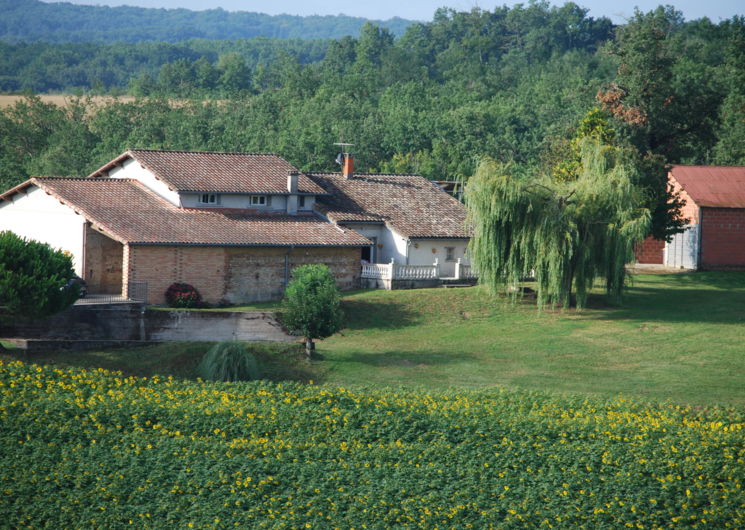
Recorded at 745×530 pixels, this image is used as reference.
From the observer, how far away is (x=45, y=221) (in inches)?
1795

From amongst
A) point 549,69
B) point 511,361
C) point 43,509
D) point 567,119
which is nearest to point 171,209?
point 511,361

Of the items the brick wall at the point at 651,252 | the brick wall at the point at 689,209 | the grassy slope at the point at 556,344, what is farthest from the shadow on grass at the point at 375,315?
the brick wall at the point at 689,209

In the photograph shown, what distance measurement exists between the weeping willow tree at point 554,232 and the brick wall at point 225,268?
7.78 meters

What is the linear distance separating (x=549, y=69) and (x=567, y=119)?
72.1 meters

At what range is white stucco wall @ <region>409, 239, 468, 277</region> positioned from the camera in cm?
5094

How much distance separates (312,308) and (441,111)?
227 feet

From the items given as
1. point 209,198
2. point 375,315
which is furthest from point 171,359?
point 209,198

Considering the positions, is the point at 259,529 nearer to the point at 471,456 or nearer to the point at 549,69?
the point at 471,456

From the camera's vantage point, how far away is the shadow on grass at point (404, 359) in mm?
35562

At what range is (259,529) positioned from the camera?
752 inches

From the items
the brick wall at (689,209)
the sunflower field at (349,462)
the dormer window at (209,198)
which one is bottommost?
the sunflower field at (349,462)

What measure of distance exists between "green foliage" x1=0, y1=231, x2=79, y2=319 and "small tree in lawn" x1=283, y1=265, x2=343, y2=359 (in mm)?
7895

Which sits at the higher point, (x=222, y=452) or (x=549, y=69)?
(x=549, y=69)

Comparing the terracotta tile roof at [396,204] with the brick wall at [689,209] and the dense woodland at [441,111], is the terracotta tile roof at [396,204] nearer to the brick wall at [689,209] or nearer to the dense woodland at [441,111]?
the dense woodland at [441,111]
